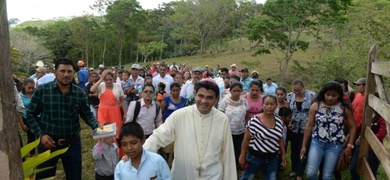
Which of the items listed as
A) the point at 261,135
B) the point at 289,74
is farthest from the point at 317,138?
the point at 289,74

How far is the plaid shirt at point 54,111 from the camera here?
2.95 m

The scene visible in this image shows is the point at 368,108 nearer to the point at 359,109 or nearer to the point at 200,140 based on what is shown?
the point at 359,109

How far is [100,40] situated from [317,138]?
115ft

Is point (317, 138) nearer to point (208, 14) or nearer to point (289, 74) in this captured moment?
point (289, 74)

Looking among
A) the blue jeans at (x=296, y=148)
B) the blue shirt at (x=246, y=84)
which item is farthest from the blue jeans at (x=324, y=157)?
the blue shirt at (x=246, y=84)

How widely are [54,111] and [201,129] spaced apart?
59.2 inches

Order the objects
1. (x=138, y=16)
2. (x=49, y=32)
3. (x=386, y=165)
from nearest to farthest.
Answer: (x=386, y=165)
(x=138, y=16)
(x=49, y=32)

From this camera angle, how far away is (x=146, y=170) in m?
2.24

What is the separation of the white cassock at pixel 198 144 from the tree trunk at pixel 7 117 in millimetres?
1401

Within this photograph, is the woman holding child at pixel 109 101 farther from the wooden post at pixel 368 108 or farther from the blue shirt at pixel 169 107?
the wooden post at pixel 368 108

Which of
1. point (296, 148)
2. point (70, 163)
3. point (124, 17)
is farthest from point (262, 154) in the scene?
point (124, 17)

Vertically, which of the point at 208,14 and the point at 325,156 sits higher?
the point at 208,14

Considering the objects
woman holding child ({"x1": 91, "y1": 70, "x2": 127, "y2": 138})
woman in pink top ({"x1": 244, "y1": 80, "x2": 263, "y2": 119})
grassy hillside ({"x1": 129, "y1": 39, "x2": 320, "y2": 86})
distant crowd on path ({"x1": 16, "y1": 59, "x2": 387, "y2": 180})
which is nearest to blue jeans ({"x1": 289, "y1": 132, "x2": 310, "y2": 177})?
distant crowd on path ({"x1": 16, "y1": 59, "x2": 387, "y2": 180})

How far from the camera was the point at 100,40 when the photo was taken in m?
36.0
